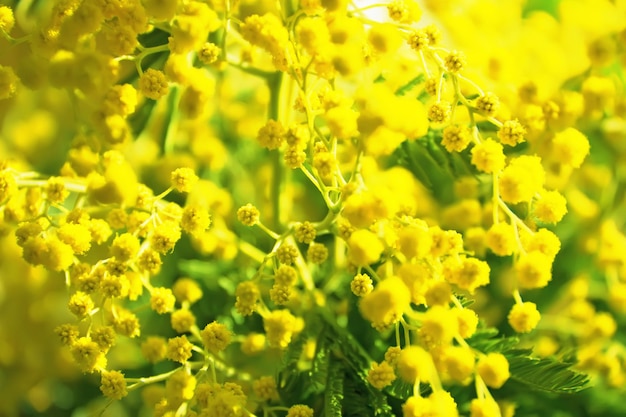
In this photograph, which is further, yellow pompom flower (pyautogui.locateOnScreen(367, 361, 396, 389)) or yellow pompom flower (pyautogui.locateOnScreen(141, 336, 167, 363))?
yellow pompom flower (pyautogui.locateOnScreen(141, 336, 167, 363))

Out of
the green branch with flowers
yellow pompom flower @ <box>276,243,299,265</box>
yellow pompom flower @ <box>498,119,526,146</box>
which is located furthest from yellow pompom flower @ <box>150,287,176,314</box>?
yellow pompom flower @ <box>498,119,526,146</box>

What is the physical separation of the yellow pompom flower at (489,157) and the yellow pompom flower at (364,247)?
0.38 ft

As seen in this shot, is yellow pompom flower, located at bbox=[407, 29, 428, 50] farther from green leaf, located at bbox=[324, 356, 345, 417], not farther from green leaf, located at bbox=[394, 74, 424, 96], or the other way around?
green leaf, located at bbox=[324, 356, 345, 417]

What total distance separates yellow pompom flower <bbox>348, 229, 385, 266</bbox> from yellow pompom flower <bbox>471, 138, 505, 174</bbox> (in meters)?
0.12

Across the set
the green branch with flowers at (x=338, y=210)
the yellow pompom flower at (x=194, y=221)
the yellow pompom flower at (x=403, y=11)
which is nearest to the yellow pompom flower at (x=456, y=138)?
the green branch with flowers at (x=338, y=210)

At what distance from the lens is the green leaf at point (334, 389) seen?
2.07 ft

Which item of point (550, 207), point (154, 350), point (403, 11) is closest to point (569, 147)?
point (550, 207)

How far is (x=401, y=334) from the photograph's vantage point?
2.32 feet

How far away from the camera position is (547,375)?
2.19ft

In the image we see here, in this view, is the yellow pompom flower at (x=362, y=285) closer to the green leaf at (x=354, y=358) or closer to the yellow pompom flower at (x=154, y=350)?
the green leaf at (x=354, y=358)

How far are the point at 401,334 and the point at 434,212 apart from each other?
0.73ft

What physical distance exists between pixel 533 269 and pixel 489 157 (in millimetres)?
97

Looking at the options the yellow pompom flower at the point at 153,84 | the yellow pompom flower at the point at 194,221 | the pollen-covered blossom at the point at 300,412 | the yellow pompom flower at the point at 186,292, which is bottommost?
the yellow pompom flower at the point at 186,292

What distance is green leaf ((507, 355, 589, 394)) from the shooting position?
2.14 ft
